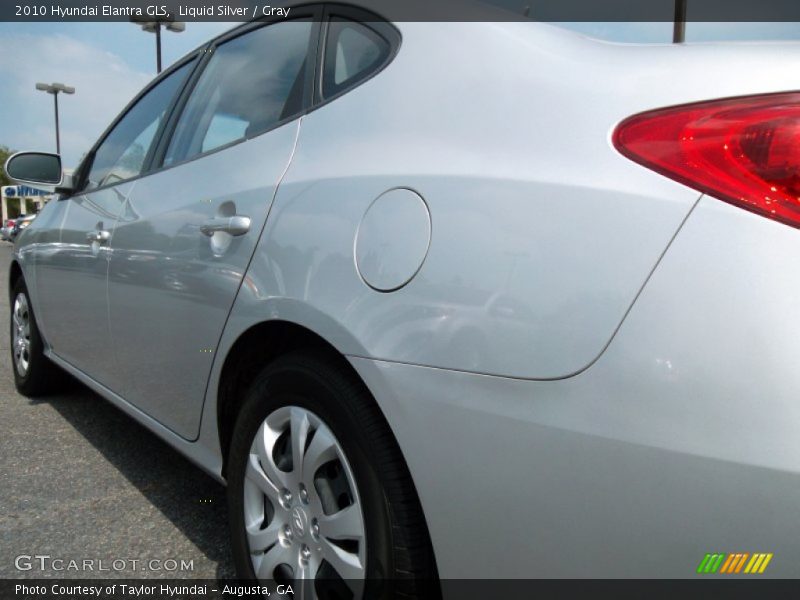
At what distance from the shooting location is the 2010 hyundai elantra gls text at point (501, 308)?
3.14 ft

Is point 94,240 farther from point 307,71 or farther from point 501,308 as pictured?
point 501,308

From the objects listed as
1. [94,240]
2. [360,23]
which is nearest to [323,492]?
[360,23]

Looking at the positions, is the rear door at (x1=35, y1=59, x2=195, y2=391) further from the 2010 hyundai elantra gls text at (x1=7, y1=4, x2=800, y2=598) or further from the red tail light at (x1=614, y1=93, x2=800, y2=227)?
the red tail light at (x1=614, y1=93, x2=800, y2=227)

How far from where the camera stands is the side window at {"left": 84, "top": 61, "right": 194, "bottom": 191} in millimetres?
2764

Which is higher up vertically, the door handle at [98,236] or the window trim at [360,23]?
the window trim at [360,23]

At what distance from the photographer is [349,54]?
Result: 5.72ft

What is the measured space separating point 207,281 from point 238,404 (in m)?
0.37

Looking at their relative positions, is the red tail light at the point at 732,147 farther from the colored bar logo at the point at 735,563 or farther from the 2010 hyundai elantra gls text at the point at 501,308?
the colored bar logo at the point at 735,563

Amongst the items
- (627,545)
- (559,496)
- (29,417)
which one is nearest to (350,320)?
(559,496)

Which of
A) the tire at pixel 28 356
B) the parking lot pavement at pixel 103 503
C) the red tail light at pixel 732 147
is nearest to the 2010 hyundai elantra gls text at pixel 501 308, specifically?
the red tail light at pixel 732 147

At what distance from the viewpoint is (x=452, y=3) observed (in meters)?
1.57

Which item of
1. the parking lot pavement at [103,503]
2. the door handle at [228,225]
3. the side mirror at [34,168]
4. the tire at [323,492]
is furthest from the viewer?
the side mirror at [34,168]

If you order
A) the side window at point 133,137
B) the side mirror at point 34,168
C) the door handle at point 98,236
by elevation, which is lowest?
the door handle at point 98,236

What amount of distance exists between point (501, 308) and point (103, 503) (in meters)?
2.08
